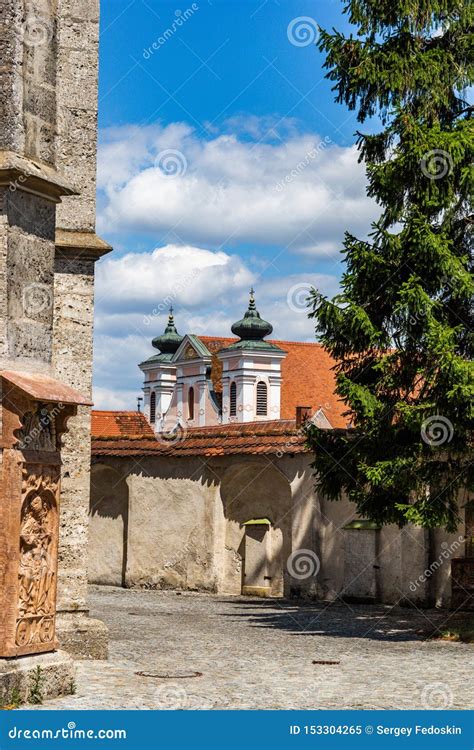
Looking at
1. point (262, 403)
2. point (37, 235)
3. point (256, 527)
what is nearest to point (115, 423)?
point (256, 527)

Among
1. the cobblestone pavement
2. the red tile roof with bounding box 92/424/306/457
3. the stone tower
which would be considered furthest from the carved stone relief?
the red tile roof with bounding box 92/424/306/457

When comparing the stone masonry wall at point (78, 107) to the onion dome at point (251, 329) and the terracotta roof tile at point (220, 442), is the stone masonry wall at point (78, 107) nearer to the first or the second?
the terracotta roof tile at point (220, 442)

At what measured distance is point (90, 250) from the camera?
1215 cm

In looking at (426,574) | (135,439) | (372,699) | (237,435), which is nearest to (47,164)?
(372,699)

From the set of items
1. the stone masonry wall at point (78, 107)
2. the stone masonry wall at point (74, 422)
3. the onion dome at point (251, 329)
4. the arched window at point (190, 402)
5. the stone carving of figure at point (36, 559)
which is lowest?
the stone carving of figure at point (36, 559)

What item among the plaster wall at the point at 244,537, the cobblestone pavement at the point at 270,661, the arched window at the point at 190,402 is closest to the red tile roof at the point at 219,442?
the plaster wall at the point at 244,537

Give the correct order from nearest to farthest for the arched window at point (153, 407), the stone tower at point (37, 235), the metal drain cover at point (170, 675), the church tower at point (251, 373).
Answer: the stone tower at point (37, 235) < the metal drain cover at point (170, 675) < the church tower at point (251, 373) < the arched window at point (153, 407)

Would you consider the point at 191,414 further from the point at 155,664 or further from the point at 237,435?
the point at 155,664

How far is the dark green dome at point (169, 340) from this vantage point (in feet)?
266

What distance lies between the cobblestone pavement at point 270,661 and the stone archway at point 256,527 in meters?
2.82

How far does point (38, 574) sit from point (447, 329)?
27.0 feet

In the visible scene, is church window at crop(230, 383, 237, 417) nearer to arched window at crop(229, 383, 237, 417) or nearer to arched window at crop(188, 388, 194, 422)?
arched window at crop(229, 383, 237, 417)

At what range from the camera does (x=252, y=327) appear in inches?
2827

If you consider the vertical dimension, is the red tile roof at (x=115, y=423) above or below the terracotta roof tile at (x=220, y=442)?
above
